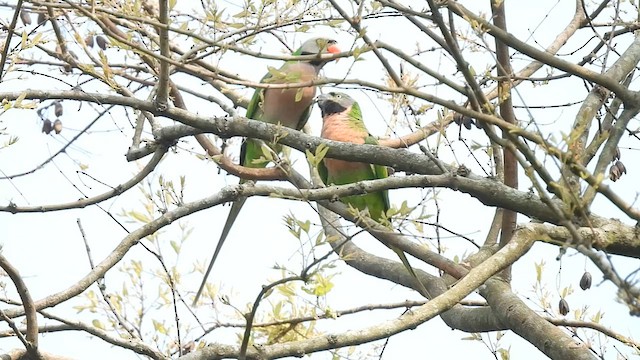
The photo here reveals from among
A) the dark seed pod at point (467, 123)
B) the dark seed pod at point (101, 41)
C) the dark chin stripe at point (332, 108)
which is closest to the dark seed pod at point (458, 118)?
the dark seed pod at point (467, 123)

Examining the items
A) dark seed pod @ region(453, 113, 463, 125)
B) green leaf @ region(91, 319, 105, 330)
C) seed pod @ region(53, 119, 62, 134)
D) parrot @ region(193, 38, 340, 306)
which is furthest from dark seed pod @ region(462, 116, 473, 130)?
seed pod @ region(53, 119, 62, 134)

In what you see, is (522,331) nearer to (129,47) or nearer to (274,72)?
(274,72)

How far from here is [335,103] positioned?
15.8ft

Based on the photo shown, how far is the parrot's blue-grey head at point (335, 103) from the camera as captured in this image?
4816 millimetres

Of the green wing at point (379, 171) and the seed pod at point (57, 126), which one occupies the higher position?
the seed pod at point (57, 126)

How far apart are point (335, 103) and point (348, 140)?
308mm

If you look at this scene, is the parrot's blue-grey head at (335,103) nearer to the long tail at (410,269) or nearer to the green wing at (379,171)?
the green wing at (379,171)

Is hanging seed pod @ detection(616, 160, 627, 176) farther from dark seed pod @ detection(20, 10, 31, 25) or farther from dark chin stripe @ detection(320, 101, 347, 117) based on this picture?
dark seed pod @ detection(20, 10, 31, 25)

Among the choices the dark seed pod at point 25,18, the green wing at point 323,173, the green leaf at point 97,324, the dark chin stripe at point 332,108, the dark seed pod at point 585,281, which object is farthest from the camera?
the dark chin stripe at point 332,108

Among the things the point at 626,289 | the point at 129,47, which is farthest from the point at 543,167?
the point at 129,47

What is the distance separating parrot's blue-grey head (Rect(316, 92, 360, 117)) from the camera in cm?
482

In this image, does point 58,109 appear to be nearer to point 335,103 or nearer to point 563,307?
point 335,103

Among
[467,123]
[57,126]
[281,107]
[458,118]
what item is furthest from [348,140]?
[57,126]

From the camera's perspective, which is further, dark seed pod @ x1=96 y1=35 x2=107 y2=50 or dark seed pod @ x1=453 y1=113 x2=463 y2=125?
dark seed pod @ x1=96 y1=35 x2=107 y2=50
